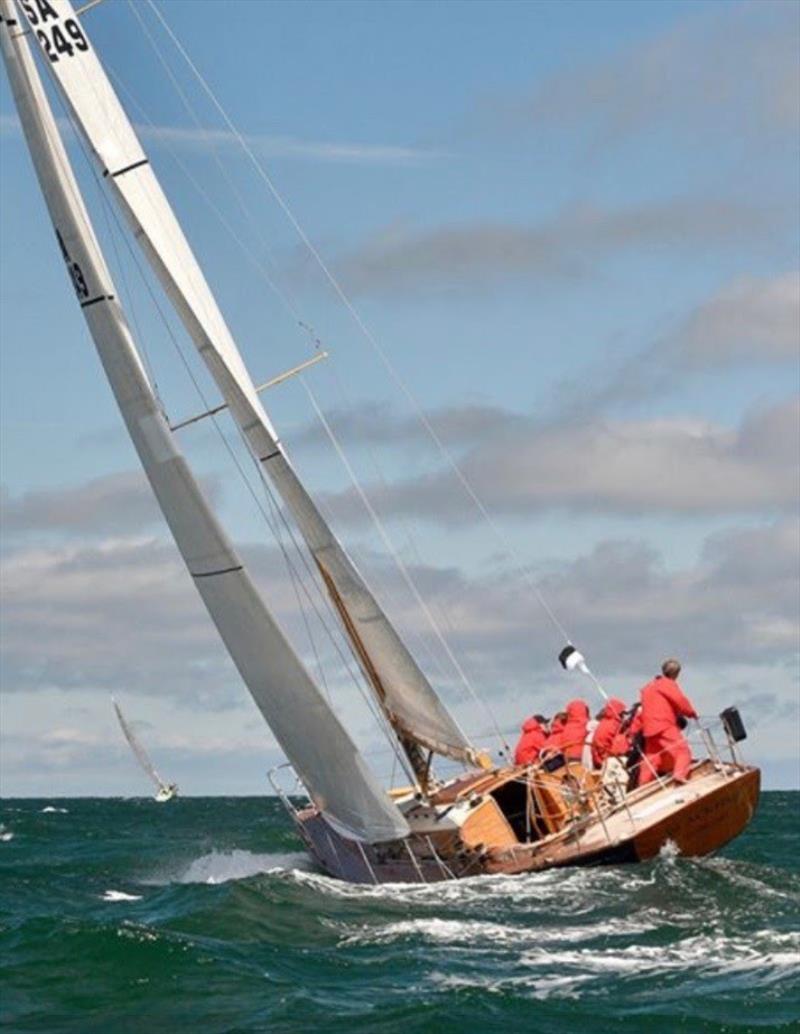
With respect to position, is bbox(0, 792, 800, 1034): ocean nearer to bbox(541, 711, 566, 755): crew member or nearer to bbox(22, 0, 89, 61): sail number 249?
bbox(541, 711, 566, 755): crew member

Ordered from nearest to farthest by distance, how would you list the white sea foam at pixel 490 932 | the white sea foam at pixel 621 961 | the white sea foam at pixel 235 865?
the white sea foam at pixel 621 961 < the white sea foam at pixel 490 932 < the white sea foam at pixel 235 865

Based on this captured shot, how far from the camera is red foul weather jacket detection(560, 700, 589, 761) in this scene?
26906 mm

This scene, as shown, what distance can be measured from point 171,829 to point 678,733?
25.9 metres

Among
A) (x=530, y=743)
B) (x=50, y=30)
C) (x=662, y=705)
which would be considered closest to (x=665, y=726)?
(x=662, y=705)

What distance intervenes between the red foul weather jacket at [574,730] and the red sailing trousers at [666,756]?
A: 90 cm

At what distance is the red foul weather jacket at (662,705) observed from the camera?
25734mm

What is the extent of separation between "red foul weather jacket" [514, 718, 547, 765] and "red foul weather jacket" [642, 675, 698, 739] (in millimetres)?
1687

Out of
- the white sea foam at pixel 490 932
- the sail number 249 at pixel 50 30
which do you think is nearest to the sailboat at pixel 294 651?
the sail number 249 at pixel 50 30

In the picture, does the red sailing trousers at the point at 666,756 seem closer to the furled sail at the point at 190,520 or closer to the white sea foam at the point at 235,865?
the furled sail at the point at 190,520

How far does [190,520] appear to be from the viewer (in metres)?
24.7

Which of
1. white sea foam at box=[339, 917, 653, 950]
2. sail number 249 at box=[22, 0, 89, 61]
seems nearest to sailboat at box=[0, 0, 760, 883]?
sail number 249 at box=[22, 0, 89, 61]

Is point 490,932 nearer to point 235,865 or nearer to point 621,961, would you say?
point 621,961

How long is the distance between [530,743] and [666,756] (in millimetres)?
1899

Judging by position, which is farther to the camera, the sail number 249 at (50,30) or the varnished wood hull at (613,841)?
the sail number 249 at (50,30)
